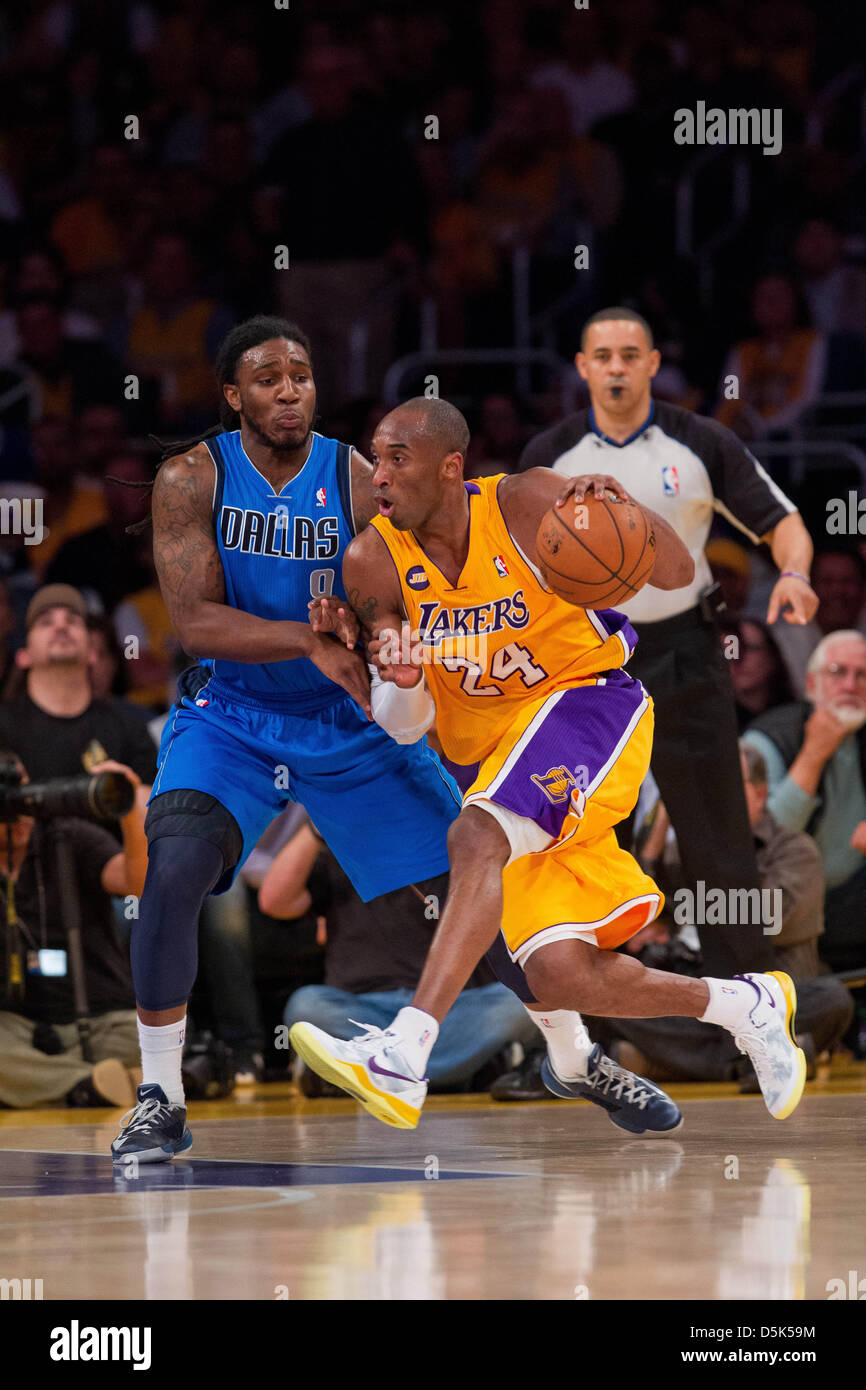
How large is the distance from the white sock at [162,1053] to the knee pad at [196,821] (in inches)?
15.1

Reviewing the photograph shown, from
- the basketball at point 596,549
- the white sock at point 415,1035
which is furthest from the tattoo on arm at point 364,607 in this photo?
the white sock at point 415,1035

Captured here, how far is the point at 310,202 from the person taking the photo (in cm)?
980

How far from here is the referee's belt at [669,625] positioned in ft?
18.3

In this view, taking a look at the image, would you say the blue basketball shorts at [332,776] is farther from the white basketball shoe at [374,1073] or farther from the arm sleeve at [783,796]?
the arm sleeve at [783,796]

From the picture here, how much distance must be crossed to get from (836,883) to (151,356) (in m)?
5.04

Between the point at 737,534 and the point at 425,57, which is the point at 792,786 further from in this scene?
the point at 425,57

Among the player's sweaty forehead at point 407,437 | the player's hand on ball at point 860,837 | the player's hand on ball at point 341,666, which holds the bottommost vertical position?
the player's hand on ball at point 860,837


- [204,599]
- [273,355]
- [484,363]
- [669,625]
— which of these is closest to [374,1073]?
[204,599]

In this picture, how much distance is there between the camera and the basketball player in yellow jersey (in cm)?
385

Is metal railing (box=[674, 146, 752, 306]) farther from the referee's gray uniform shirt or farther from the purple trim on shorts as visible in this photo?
the purple trim on shorts

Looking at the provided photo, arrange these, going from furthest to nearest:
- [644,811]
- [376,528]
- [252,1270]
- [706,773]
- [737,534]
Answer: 1. [737,534]
2. [644,811]
3. [706,773]
4. [376,528]
5. [252,1270]

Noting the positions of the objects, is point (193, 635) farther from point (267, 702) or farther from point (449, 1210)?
point (449, 1210)


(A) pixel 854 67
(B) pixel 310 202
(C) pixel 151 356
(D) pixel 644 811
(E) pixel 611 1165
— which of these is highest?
(A) pixel 854 67

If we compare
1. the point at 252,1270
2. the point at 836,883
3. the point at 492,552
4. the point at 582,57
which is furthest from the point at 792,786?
the point at 582,57
